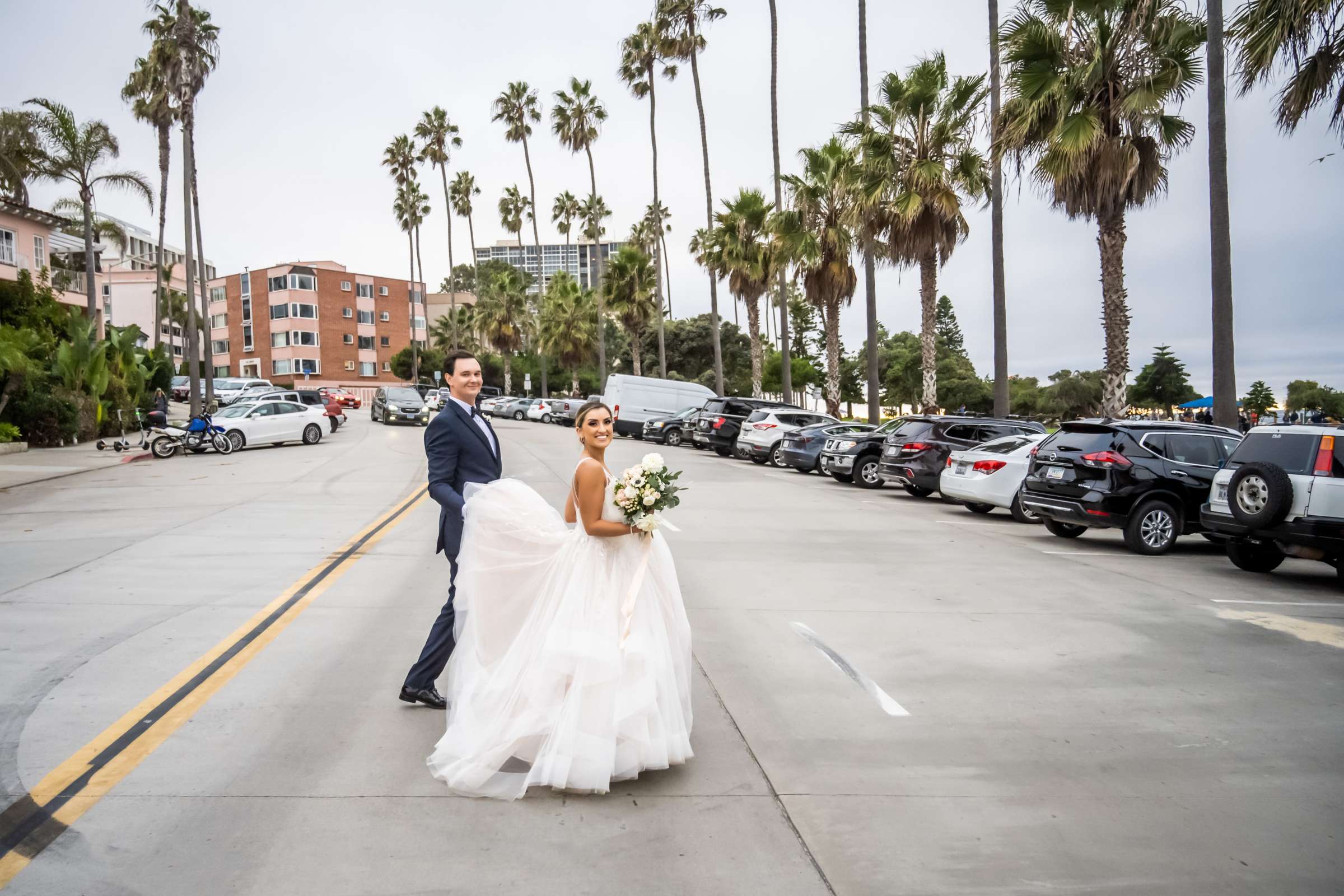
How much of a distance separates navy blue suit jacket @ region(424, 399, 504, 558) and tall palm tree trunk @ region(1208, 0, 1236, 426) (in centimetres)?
1483

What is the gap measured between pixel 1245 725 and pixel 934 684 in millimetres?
1745

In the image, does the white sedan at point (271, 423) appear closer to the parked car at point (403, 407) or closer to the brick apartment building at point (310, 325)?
the parked car at point (403, 407)

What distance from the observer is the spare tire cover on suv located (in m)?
10.1

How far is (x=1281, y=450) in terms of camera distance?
10.5 metres

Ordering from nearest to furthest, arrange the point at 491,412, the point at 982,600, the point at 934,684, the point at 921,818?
1. the point at 921,818
2. the point at 934,684
3. the point at 982,600
4. the point at 491,412

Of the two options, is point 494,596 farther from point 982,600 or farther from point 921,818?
point 982,600

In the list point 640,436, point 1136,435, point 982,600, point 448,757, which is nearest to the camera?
point 448,757

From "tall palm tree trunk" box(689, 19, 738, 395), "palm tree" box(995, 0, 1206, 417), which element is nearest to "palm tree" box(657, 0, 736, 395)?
"tall palm tree trunk" box(689, 19, 738, 395)

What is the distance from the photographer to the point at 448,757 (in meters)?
4.62

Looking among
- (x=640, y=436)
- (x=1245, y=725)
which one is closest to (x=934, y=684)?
(x=1245, y=725)

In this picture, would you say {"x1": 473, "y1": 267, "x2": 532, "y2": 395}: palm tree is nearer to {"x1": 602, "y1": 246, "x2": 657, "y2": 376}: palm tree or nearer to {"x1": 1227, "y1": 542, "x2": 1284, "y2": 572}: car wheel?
{"x1": 602, "y1": 246, "x2": 657, "y2": 376}: palm tree

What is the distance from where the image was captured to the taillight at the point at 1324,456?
10031mm

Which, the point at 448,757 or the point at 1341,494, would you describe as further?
the point at 1341,494

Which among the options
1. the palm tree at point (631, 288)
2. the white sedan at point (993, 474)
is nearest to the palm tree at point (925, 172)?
the white sedan at point (993, 474)
